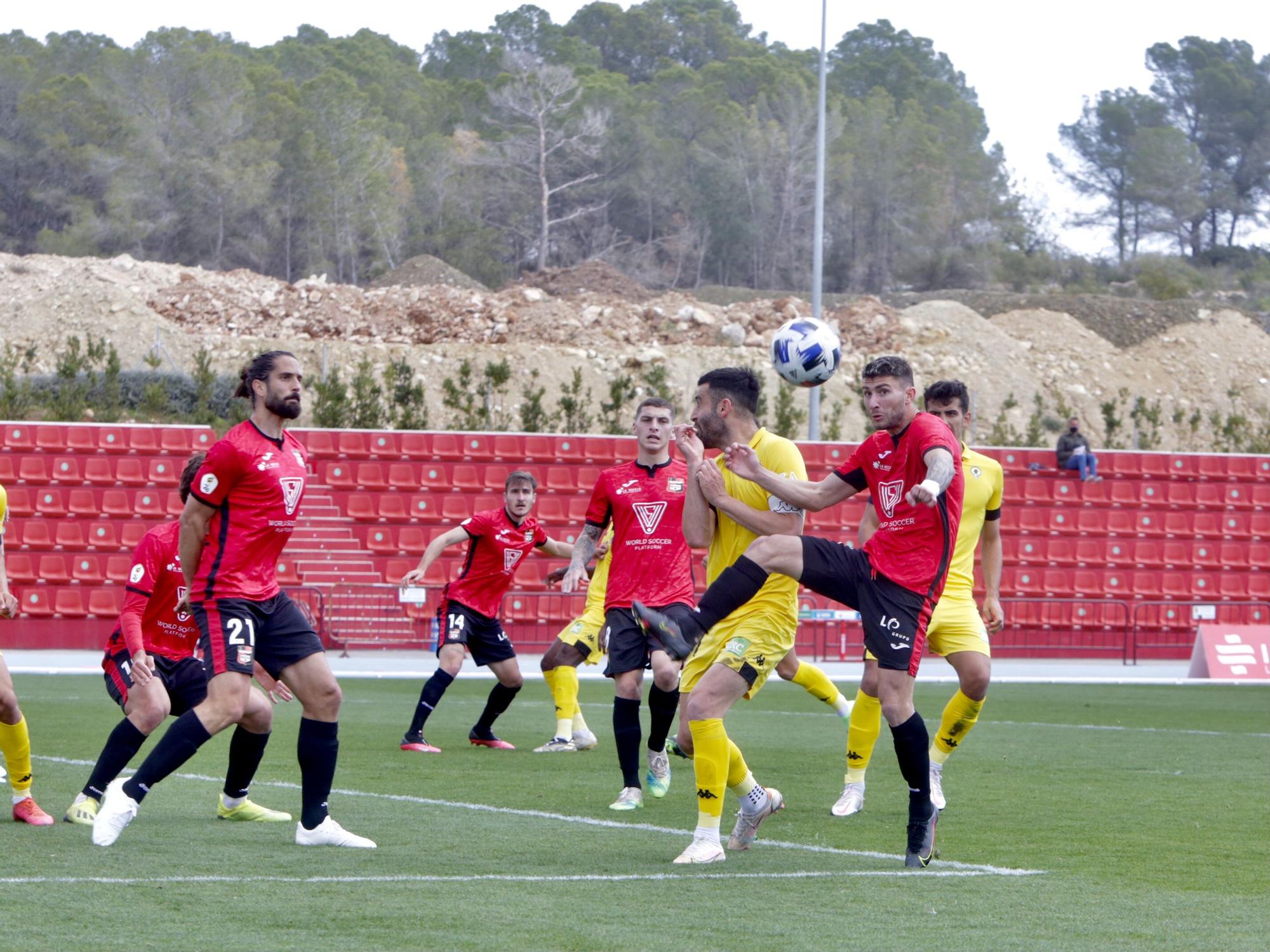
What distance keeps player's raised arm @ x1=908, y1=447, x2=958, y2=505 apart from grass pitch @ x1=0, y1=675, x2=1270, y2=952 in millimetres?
1478

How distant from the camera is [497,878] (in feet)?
19.8

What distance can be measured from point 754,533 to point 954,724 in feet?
5.85

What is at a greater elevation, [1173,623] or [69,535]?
[69,535]

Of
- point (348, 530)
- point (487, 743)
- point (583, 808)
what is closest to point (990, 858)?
point (583, 808)

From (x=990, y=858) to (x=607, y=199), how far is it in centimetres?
6690

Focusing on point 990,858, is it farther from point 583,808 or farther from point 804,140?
point 804,140

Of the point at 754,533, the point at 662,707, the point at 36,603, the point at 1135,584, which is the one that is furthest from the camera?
the point at 1135,584

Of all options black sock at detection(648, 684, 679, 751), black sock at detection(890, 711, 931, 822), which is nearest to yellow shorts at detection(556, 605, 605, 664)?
black sock at detection(648, 684, 679, 751)

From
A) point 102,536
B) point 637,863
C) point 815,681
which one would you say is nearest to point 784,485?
point 637,863

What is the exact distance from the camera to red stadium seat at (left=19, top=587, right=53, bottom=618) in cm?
2359

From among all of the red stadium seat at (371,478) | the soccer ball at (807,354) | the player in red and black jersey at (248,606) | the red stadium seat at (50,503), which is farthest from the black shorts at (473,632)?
the red stadium seat at (50,503)

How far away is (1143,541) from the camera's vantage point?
27.3 meters

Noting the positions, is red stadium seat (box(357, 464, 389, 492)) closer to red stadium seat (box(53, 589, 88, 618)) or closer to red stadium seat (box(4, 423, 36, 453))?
red stadium seat (box(53, 589, 88, 618))

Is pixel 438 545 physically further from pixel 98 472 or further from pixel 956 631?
pixel 98 472
